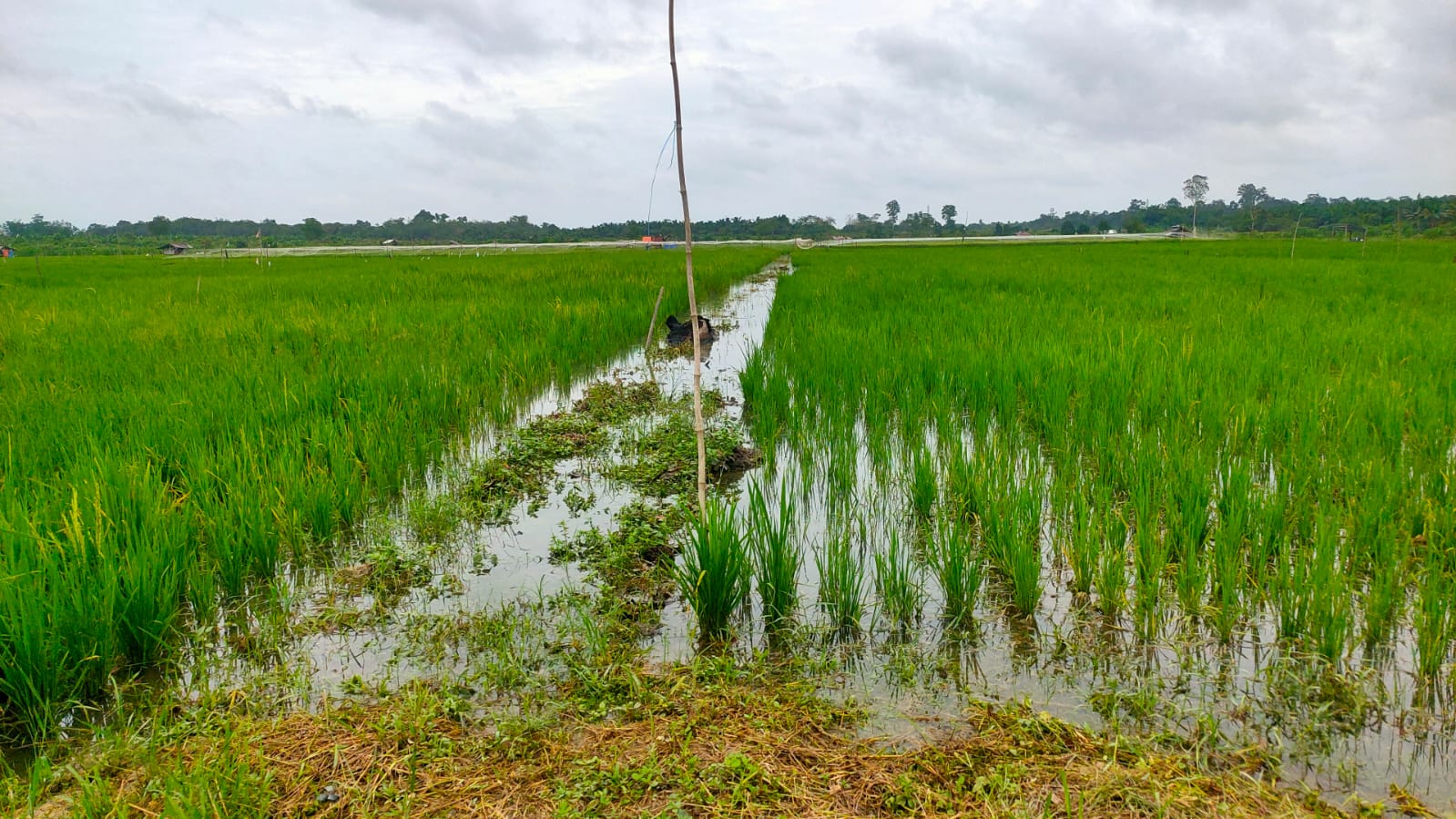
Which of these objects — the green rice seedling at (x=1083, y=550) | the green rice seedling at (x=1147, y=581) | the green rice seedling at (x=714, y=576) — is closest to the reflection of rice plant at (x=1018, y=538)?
the green rice seedling at (x=1083, y=550)

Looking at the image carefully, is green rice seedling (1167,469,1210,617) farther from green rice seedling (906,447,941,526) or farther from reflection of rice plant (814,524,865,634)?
reflection of rice plant (814,524,865,634)

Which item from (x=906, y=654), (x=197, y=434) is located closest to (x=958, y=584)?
(x=906, y=654)

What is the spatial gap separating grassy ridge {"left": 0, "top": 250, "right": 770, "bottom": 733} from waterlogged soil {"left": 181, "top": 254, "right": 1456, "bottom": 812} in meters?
0.28

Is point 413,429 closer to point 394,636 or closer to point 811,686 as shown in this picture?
point 394,636

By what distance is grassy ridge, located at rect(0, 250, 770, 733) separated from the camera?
77.5 inches

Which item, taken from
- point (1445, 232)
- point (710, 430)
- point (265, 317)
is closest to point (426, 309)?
point (265, 317)

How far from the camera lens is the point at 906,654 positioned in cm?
207

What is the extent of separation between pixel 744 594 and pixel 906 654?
518mm

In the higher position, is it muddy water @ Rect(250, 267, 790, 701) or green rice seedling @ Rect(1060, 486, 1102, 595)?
green rice seedling @ Rect(1060, 486, 1102, 595)

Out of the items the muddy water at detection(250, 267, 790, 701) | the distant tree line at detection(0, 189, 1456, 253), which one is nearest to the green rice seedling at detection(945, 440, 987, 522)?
the muddy water at detection(250, 267, 790, 701)

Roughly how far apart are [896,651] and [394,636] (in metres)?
1.44

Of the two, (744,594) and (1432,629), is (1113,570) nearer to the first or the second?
(1432,629)

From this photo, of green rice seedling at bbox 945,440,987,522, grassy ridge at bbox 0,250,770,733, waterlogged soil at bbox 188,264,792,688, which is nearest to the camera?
grassy ridge at bbox 0,250,770,733

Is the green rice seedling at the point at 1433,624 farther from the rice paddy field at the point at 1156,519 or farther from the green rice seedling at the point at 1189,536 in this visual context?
the green rice seedling at the point at 1189,536
